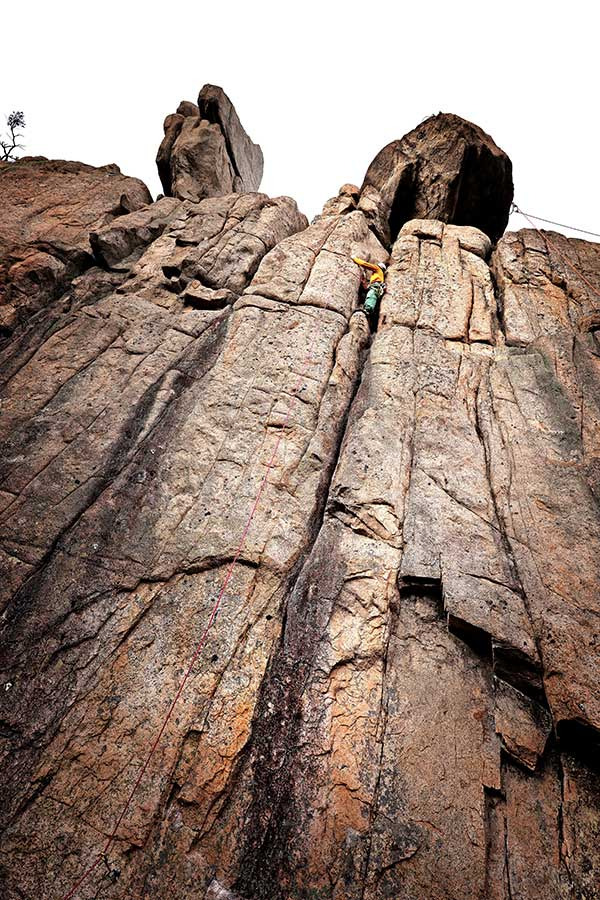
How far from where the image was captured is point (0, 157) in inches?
792

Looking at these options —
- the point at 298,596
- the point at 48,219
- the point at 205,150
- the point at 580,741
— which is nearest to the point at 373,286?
the point at 298,596

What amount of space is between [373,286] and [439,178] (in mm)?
8182

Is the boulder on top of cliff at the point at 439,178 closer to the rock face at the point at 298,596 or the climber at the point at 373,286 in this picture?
the climber at the point at 373,286

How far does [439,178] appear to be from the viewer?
54.0 feet

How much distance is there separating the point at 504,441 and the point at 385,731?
5.95 m

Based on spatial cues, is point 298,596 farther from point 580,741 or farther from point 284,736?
point 580,741

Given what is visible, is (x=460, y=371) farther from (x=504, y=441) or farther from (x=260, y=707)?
(x=260, y=707)

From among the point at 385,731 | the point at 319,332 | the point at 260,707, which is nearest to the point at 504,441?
the point at 319,332

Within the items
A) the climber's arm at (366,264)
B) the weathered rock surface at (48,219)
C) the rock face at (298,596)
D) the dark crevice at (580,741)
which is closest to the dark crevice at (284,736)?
the rock face at (298,596)

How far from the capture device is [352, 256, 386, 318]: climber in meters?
11.8

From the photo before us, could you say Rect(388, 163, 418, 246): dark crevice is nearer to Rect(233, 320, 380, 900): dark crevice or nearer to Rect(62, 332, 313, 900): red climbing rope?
Rect(62, 332, 313, 900): red climbing rope

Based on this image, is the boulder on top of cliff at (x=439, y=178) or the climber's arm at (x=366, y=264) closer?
the climber's arm at (x=366, y=264)

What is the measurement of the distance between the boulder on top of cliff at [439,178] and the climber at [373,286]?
391 centimetres

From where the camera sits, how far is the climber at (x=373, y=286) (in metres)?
11.8
